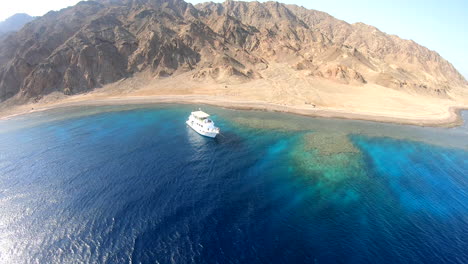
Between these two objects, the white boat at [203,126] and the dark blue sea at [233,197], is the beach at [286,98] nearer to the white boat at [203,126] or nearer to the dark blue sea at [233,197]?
the dark blue sea at [233,197]

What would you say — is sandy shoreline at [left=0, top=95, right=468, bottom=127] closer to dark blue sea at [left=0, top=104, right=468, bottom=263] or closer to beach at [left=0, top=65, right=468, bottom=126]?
beach at [left=0, top=65, right=468, bottom=126]

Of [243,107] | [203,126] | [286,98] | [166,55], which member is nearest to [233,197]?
[203,126]

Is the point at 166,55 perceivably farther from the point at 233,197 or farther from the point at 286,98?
the point at 233,197

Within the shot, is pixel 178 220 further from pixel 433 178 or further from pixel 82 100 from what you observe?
pixel 82 100

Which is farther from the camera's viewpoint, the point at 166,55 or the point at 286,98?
the point at 166,55

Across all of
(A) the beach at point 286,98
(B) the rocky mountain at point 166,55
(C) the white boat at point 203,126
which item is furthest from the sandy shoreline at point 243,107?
(C) the white boat at point 203,126

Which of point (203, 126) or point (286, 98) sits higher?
point (286, 98)

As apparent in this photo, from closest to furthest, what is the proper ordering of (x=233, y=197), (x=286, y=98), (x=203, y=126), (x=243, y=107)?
(x=233, y=197) → (x=203, y=126) → (x=243, y=107) → (x=286, y=98)

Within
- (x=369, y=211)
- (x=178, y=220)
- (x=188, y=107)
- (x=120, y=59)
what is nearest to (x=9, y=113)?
(x=120, y=59)
